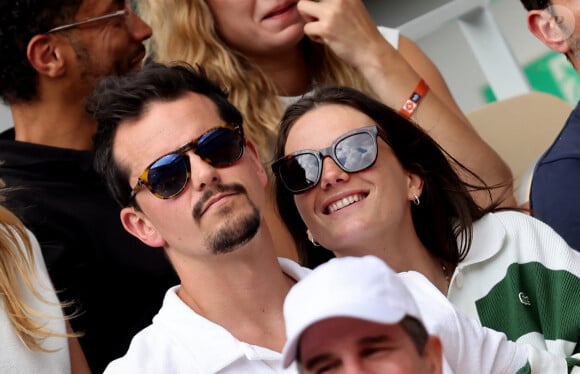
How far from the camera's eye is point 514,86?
359cm

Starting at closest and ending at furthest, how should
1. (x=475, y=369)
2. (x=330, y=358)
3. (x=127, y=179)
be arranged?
1. (x=330, y=358)
2. (x=475, y=369)
3. (x=127, y=179)

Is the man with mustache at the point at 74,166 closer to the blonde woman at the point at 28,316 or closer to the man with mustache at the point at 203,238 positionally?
the blonde woman at the point at 28,316

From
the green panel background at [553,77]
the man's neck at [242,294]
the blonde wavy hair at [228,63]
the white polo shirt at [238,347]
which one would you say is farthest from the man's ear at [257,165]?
the green panel background at [553,77]

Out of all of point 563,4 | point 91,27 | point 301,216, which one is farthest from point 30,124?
point 563,4

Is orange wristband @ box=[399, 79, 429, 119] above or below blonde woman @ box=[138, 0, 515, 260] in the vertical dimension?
below

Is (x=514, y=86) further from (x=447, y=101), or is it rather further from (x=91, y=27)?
(x=91, y=27)

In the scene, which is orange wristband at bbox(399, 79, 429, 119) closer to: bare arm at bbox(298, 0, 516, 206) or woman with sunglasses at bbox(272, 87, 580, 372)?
bare arm at bbox(298, 0, 516, 206)

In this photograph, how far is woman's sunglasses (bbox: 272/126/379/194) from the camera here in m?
2.20

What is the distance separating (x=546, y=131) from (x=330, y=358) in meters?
2.13

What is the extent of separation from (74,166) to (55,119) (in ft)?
0.58

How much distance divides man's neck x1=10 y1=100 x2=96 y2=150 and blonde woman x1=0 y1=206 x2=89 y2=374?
1.60 ft

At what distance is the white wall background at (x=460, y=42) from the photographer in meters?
4.30

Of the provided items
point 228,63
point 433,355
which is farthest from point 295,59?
point 433,355

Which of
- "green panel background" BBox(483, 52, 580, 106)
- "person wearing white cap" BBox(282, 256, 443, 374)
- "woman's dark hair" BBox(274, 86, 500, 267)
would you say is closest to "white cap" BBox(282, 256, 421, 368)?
"person wearing white cap" BBox(282, 256, 443, 374)
